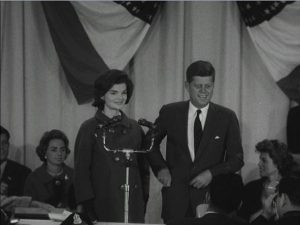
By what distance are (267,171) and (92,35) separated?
6.56ft

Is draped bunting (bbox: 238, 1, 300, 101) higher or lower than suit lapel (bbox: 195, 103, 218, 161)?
higher

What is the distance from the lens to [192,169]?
4316 mm

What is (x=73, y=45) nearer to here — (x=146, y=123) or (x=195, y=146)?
(x=195, y=146)

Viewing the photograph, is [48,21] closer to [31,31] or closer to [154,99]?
[31,31]

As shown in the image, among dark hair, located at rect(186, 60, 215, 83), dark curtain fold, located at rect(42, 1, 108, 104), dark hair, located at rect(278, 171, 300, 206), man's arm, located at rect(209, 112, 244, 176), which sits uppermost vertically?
dark curtain fold, located at rect(42, 1, 108, 104)

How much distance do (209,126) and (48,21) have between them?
87.9 inches

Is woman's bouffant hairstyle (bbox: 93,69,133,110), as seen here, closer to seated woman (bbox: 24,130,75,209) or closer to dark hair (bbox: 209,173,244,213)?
dark hair (bbox: 209,173,244,213)

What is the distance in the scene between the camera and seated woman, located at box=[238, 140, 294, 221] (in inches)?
196

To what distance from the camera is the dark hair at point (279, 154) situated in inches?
196

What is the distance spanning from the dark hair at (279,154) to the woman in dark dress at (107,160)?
4.11ft

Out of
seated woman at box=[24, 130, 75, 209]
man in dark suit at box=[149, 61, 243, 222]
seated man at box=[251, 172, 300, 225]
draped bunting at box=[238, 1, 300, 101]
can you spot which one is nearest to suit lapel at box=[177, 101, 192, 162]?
man in dark suit at box=[149, 61, 243, 222]

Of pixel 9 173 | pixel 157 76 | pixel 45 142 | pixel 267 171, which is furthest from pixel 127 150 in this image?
pixel 157 76

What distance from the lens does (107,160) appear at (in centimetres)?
419

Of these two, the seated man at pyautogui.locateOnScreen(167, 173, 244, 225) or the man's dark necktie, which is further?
the man's dark necktie
